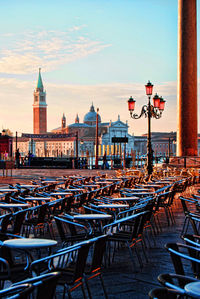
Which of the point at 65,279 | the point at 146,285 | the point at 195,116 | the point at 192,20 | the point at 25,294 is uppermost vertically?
the point at 192,20

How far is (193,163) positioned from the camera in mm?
14703

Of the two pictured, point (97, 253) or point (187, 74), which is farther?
point (187, 74)

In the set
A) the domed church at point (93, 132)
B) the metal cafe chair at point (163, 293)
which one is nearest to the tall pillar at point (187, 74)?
the metal cafe chair at point (163, 293)

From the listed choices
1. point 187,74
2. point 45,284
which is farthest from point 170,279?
point 187,74

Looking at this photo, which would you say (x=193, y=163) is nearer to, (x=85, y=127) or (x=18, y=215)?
(x=18, y=215)

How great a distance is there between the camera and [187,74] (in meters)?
14.0

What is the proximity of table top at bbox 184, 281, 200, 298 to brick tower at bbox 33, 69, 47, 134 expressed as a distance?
359ft

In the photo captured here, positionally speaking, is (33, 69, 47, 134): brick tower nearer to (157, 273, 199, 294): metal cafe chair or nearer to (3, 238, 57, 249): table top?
(3, 238, 57, 249): table top

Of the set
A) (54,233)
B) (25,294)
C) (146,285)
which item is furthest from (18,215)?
(25,294)

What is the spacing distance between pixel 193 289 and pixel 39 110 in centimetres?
11570

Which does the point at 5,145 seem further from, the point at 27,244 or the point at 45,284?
the point at 45,284

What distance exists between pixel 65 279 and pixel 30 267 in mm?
203

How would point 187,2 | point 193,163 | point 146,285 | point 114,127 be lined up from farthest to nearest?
point 114,127, point 193,163, point 187,2, point 146,285

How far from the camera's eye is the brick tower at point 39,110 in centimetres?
11181
